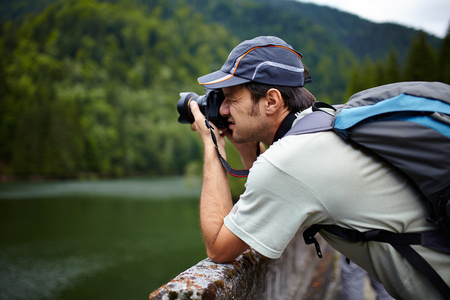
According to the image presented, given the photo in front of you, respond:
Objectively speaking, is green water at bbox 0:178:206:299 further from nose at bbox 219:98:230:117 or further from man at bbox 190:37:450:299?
man at bbox 190:37:450:299

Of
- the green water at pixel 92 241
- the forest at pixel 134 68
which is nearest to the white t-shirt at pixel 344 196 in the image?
the green water at pixel 92 241

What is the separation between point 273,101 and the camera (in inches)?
65.1

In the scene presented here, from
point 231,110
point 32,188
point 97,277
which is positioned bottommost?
point 32,188

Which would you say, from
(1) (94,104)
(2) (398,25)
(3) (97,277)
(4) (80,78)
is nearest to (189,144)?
(1) (94,104)

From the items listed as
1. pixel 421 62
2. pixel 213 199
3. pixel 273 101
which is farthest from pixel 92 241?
pixel 421 62

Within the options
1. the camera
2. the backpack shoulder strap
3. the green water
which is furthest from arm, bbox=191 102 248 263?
the green water

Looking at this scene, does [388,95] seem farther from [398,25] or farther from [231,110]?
[398,25]

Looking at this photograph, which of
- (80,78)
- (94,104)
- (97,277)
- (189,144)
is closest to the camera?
(97,277)

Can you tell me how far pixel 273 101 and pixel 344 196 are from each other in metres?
0.57

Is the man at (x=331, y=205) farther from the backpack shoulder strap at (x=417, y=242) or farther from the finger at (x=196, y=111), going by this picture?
the finger at (x=196, y=111)

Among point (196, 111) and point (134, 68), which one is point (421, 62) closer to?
point (196, 111)

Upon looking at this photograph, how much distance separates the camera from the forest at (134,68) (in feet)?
150

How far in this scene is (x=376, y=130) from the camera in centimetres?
121

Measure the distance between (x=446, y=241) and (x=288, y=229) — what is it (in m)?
0.49
